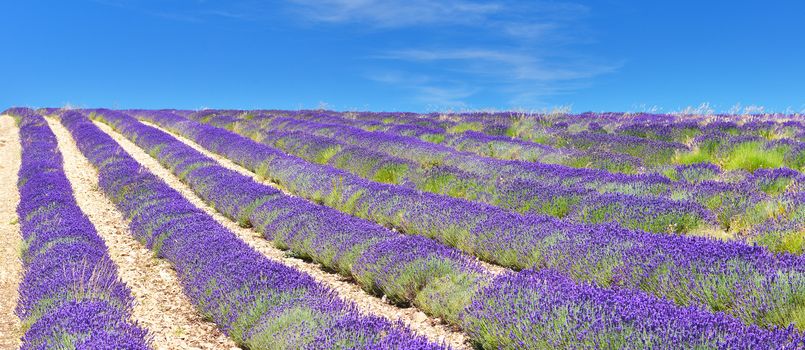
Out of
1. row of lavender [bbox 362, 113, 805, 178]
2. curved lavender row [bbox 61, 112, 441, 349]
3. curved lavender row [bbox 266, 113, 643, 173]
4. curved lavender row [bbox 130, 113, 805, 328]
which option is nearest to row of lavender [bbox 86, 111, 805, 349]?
curved lavender row [bbox 130, 113, 805, 328]

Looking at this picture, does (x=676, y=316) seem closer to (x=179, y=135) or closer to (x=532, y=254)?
(x=532, y=254)

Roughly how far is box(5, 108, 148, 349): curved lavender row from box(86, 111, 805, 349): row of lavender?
7.29ft

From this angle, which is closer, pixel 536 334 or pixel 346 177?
pixel 536 334

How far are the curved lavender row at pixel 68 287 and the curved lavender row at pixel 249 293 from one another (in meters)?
0.67

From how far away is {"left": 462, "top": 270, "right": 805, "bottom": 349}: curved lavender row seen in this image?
306 centimetres

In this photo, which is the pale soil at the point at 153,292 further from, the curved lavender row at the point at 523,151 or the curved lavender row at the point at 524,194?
the curved lavender row at the point at 523,151

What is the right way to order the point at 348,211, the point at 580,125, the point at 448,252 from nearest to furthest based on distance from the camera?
the point at 448,252
the point at 348,211
the point at 580,125

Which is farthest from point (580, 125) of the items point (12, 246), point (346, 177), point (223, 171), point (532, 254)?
point (12, 246)

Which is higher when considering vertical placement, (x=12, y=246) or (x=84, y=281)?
(x=84, y=281)

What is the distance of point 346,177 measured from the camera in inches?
414

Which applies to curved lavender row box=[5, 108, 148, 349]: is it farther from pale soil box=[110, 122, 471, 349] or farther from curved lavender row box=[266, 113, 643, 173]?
curved lavender row box=[266, 113, 643, 173]

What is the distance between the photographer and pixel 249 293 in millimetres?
4887

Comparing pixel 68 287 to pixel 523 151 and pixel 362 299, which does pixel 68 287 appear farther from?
pixel 523 151

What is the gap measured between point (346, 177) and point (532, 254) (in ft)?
17.5
